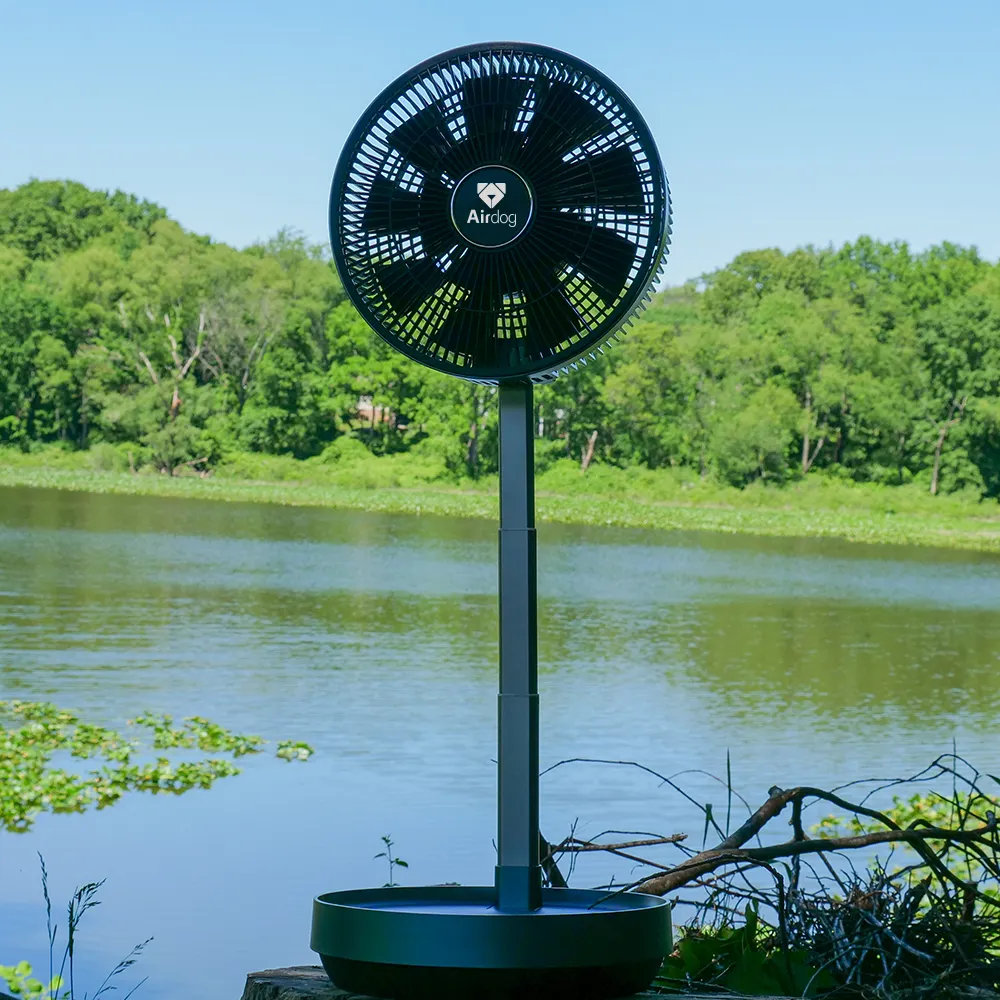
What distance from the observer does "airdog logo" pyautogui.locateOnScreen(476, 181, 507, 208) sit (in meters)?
1.47

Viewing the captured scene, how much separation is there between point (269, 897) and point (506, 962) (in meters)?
3.72

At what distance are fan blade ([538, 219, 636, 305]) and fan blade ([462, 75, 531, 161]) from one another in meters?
0.08

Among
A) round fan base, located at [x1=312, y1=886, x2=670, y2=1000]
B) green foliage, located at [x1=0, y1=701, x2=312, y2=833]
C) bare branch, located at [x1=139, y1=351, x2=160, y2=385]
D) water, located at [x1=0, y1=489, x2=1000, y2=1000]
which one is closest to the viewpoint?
round fan base, located at [x1=312, y1=886, x2=670, y2=1000]

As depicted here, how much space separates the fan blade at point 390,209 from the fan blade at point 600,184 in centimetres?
13

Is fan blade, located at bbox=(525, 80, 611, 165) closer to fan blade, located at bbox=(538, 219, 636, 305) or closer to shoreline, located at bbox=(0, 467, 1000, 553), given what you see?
fan blade, located at bbox=(538, 219, 636, 305)

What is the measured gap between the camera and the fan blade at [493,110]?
1.48m

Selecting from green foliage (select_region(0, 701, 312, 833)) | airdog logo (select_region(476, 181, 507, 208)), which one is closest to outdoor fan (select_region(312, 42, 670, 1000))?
airdog logo (select_region(476, 181, 507, 208))

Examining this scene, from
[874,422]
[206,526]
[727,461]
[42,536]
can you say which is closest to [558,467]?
[727,461]

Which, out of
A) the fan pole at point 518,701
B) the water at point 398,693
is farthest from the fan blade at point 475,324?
the water at point 398,693

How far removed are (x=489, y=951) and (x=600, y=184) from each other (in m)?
0.73

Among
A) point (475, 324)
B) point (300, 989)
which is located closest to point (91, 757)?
point (300, 989)

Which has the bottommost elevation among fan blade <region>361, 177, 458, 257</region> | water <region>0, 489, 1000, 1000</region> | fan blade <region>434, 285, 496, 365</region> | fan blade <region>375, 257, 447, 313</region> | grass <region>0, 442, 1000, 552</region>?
water <region>0, 489, 1000, 1000</region>

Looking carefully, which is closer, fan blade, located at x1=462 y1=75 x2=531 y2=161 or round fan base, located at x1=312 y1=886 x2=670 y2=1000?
round fan base, located at x1=312 y1=886 x2=670 y2=1000

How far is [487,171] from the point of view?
1471 millimetres
